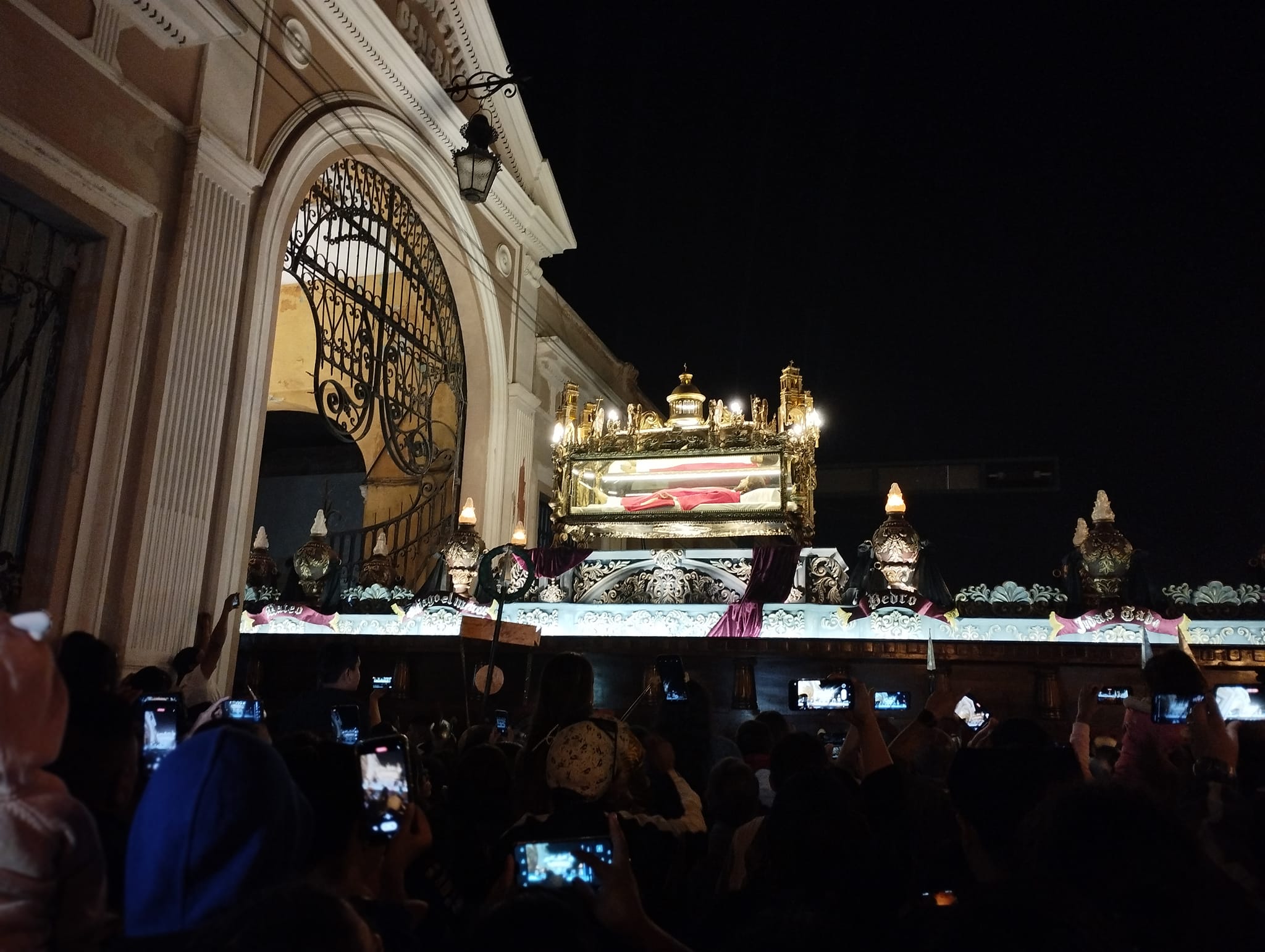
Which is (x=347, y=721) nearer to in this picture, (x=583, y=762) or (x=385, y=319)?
(x=583, y=762)

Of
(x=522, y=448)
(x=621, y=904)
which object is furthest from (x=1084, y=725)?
(x=522, y=448)

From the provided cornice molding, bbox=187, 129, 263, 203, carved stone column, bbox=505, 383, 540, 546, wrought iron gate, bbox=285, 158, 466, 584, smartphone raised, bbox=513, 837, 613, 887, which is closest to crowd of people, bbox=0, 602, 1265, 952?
smartphone raised, bbox=513, 837, 613, 887

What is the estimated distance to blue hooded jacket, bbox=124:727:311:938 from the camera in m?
1.61

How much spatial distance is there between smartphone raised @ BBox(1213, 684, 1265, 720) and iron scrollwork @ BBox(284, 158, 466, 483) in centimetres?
886

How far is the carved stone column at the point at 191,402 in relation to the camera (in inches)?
312

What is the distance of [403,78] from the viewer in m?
12.4

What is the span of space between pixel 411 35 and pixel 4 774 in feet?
42.2

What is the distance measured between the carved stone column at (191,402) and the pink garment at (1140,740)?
706cm

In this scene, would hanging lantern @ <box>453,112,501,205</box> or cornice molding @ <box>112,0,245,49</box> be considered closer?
cornice molding @ <box>112,0,245,49</box>

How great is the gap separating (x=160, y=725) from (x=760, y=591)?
7.49m

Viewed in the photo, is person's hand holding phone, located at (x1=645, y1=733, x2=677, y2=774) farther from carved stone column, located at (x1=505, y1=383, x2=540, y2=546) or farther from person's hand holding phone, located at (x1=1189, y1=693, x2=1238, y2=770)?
carved stone column, located at (x1=505, y1=383, x2=540, y2=546)

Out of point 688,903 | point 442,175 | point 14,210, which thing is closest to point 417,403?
point 442,175

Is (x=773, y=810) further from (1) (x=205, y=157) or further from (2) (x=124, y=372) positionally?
(1) (x=205, y=157)

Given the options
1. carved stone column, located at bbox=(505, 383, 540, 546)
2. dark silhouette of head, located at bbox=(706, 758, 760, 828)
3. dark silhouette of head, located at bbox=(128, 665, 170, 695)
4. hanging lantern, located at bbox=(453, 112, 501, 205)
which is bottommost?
dark silhouette of head, located at bbox=(706, 758, 760, 828)
